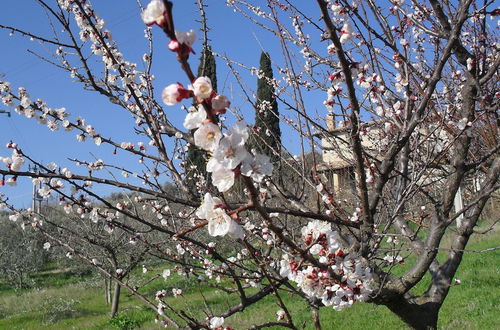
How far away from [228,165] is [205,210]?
0.21 meters

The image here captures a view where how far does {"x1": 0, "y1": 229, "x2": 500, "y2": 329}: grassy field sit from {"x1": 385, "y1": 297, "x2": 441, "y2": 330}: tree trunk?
2.04 feet

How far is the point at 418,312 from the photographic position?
7.80 ft

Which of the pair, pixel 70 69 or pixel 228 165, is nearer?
pixel 228 165

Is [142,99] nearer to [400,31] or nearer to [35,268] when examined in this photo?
[400,31]

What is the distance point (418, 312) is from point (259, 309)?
686 cm

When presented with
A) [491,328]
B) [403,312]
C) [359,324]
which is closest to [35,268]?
[359,324]

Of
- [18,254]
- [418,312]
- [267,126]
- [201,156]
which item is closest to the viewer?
[418,312]

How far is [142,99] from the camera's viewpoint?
312 cm

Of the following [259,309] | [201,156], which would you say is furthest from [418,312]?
[259,309]

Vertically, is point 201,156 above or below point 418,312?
above

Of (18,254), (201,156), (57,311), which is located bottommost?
(57,311)

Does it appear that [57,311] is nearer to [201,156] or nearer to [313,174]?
[201,156]

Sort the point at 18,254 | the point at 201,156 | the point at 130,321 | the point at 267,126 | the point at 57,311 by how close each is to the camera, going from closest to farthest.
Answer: the point at 267,126, the point at 201,156, the point at 130,321, the point at 57,311, the point at 18,254

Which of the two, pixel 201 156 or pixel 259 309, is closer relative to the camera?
pixel 201 156
